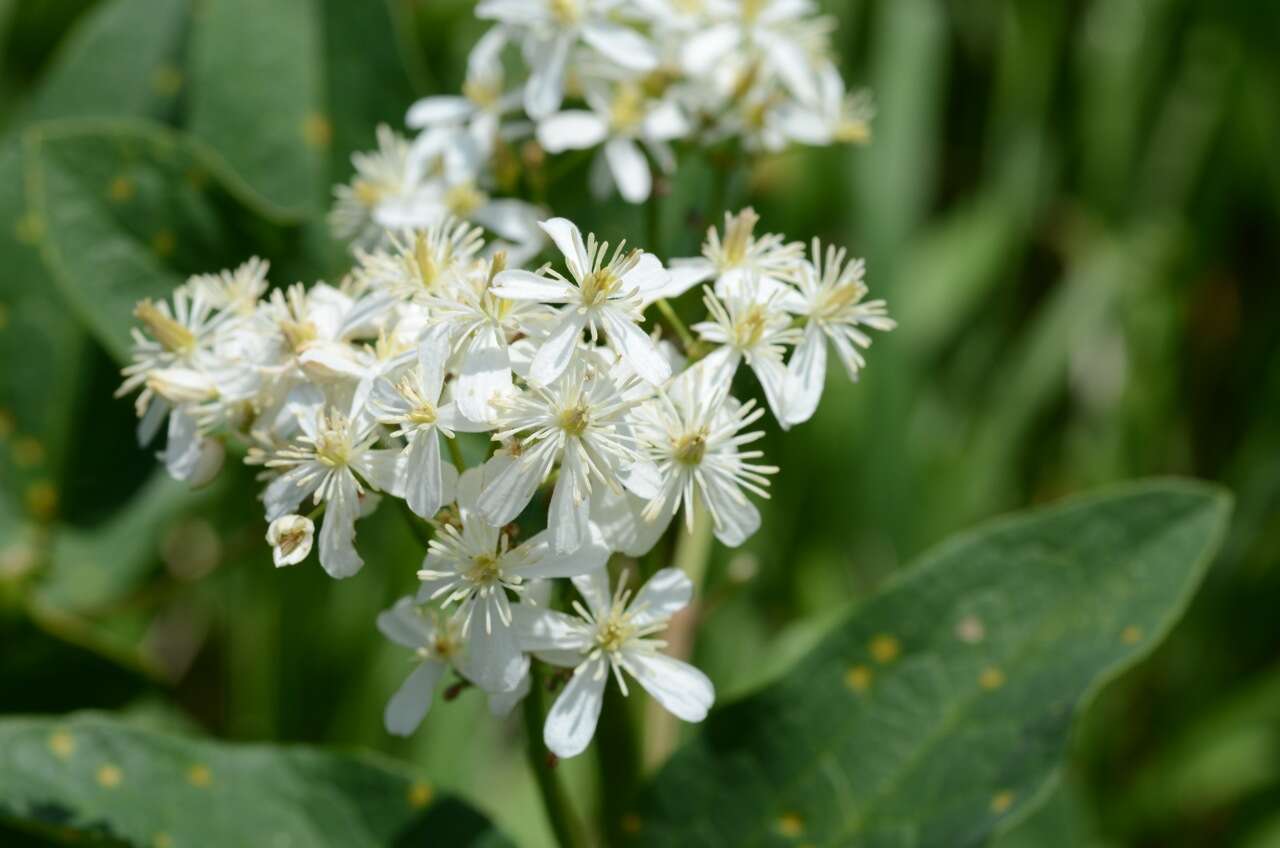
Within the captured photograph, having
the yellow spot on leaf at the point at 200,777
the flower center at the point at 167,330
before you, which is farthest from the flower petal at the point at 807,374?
the yellow spot on leaf at the point at 200,777

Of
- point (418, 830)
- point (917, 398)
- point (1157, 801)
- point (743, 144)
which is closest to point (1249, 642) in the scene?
point (1157, 801)

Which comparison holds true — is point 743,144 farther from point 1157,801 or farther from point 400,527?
point 1157,801

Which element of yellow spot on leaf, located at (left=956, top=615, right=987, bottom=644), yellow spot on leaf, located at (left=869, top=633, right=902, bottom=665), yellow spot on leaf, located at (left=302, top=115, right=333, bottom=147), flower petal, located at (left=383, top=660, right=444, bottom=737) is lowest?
yellow spot on leaf, located at (left=869, top=633, right=902, bottom=665)

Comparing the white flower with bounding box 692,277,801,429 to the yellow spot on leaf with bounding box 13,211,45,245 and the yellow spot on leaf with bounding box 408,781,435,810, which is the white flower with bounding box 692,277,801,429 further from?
the yellow spot on leaf with bounding box 13,211,45,245

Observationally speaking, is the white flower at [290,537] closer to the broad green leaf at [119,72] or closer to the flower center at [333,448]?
the flower center at [333,448]

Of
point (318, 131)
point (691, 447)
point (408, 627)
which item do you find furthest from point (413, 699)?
point (318, 131)

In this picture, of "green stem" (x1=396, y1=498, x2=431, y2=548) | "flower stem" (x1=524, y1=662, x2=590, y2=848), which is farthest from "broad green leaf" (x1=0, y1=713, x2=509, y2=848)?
"green stem" (x1=396, y1=498, x2=431, y2=548)
